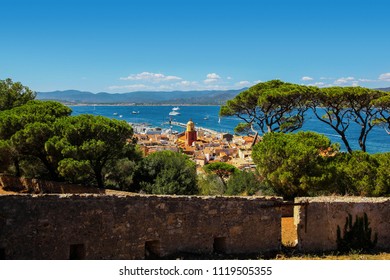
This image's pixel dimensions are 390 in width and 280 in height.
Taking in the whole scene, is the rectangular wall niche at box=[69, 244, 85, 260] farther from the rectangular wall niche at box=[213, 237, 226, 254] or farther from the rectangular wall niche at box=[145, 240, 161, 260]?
the rectangular wall niche at box=[213, 237, 226, 254]

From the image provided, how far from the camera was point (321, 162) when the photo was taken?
19.4m

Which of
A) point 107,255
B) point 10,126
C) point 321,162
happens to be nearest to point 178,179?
point 321,162

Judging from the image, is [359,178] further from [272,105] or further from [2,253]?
[2,253]

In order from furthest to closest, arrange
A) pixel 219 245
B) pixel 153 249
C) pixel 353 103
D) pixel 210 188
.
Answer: pixel 353 103 → pixel 210 188 → pixel 219 245 → pixel 153 249

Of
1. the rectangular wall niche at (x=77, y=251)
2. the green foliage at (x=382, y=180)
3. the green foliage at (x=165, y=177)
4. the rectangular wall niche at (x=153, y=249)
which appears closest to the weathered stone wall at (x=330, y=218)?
the rectangular wall niche at (x=153, y=249)

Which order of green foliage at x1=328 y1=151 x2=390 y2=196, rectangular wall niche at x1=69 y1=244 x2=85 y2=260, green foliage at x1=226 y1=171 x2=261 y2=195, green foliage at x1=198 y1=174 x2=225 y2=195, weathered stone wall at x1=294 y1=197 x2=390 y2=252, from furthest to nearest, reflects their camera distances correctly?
1. green foliage at x1=198 y1=174 x2=225 y2=195
2. green foliage at x1=226 y1=171 x2=261 y2=195
3. green foliage at x1=328 y1=151 x2=390 y2=196
4. weathered stone wall at x1=294 y1=197 x2=390 y2=252
5. rectangular wall niche at x1=69 y1=244 x2=85 y2=260

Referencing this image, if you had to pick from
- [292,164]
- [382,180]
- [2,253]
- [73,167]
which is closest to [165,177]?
[73,167]

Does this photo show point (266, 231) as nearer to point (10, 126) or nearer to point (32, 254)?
point (32, 254)

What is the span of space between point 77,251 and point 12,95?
2183 centimetres

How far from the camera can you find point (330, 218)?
12.4 m

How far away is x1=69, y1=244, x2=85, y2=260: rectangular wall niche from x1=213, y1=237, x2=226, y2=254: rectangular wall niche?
11.3 ft

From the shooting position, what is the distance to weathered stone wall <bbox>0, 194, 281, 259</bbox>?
8922 millimetres

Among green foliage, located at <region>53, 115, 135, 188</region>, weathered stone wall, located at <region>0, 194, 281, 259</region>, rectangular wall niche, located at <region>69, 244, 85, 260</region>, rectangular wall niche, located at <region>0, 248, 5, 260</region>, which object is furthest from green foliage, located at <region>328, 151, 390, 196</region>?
rectangular wall niche, located at <region>0, 248, 5, 260</region>

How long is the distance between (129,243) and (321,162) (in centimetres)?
1157
